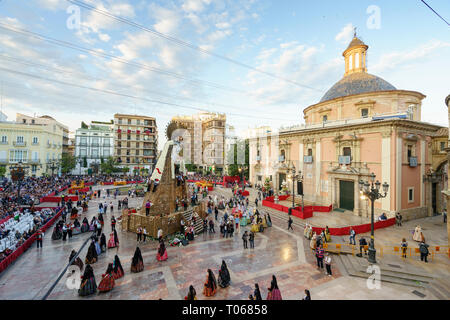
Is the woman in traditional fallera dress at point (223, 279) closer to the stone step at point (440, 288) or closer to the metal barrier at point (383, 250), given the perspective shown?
the metal barrier at point (383, 250)

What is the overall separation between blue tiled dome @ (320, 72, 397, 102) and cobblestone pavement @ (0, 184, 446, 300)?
19649mm

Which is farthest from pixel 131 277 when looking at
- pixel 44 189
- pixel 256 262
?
pixel 44 189

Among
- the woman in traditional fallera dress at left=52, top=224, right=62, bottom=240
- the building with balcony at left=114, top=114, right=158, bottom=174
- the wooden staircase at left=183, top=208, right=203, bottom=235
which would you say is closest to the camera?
the woman in traditional fallera dress at left=52, top=224, right=62, bottom=240

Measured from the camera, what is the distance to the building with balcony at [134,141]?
52.5 m

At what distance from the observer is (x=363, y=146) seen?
1942 cm

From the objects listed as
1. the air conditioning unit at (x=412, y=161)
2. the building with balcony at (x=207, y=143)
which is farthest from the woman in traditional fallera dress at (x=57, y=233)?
the building with balcony at (x=207, y=143)

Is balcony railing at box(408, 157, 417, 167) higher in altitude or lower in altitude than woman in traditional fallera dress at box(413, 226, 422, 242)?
higher

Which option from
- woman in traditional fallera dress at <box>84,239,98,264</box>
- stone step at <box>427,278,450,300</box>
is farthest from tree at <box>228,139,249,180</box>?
stone step at <box>427,278,450,300</box>

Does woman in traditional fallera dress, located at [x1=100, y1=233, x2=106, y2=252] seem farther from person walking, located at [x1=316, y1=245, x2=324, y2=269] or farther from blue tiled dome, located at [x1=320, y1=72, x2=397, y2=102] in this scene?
blue tiled dome, located at [x1=320, y1=72, x2=397, y2=102]

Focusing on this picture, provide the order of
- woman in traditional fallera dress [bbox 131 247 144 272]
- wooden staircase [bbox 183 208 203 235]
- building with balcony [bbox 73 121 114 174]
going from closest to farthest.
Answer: woman in traditional fallera dress [bbox 131 247 144 272], wooden staircase [bbox 183 208 203 235], building with balcony [bbox 73 121 114 174]

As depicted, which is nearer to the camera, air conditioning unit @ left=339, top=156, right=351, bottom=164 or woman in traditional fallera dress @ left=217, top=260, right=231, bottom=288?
woman in traditional fallera dress @ left=217, top=260, right=231, bottom=288

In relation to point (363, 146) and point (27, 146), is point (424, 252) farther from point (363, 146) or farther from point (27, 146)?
point (27, 146)

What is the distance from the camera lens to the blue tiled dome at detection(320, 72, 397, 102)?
23.2 m

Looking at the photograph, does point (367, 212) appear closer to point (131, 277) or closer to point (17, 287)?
point (131, 277)
